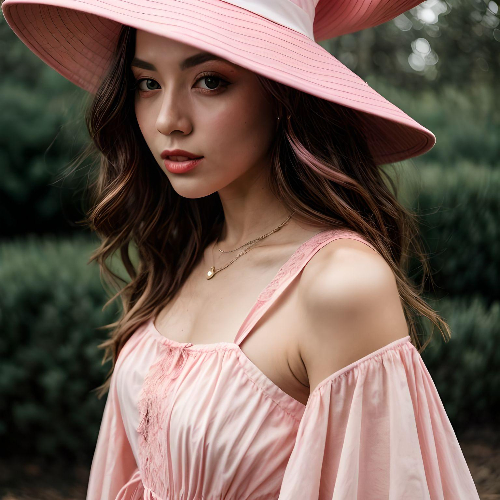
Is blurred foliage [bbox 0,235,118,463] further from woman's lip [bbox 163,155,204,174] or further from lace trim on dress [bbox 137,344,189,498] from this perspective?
woman's lip [bbox 163,155,204,174]

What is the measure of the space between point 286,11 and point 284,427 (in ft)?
3.05

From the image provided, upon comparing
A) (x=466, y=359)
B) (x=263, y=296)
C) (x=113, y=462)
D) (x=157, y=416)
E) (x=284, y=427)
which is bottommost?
(x=466, y=359)

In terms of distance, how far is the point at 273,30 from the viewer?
51.1 inches

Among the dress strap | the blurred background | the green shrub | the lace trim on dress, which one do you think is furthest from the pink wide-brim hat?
the green shrub

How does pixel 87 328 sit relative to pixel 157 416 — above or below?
below

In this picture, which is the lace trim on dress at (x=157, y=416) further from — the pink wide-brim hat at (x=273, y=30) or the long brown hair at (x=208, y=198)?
the pink wide-brim hat at (x=273, y=30)

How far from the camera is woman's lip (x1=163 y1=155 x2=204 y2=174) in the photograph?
1424 mm

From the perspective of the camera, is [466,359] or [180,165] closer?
[180,165]

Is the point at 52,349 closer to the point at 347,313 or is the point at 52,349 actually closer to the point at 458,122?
the point at 347,313

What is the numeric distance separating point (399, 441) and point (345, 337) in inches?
8.6

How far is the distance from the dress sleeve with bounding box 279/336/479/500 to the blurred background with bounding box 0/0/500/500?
1647 millimetres

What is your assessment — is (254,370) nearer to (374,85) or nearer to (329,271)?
(329,271)

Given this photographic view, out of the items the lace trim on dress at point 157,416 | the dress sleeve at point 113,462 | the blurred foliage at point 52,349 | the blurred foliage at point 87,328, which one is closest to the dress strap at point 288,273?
the lace trim on dress at point 157,416

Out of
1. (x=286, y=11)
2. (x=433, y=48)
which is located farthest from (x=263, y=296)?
(x=433, y=48)
